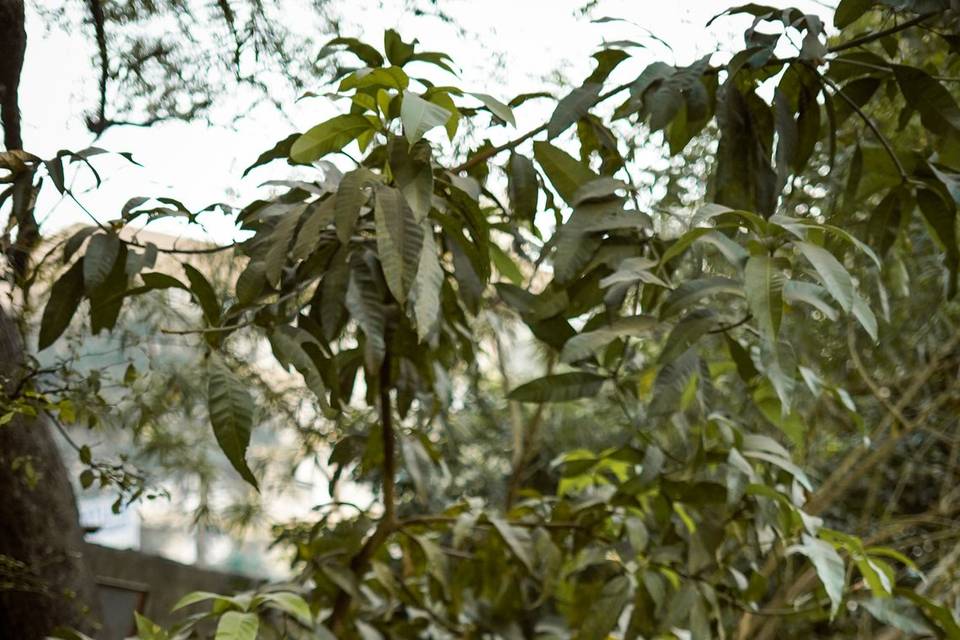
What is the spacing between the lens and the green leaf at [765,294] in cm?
91

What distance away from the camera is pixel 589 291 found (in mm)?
1225

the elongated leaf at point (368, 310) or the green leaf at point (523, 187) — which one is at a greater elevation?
the green leaf at point (523, 187)

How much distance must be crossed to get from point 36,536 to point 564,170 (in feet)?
2.59

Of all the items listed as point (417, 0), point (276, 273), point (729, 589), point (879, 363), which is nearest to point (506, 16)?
point (417, 0)

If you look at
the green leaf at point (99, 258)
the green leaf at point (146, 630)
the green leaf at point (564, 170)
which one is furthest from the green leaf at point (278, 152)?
the green leaf at point (146, 630)

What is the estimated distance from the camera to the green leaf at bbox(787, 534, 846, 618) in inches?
45.9

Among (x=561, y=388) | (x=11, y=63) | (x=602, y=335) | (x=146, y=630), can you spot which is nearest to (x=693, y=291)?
(x=602, y=335)

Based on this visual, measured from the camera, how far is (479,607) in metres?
1.65

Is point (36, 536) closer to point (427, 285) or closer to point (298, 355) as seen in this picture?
point (298, 355)

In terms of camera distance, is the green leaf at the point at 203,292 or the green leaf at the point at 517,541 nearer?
the green leaf at the point at 203,292

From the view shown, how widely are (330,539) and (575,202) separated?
25.3 inches

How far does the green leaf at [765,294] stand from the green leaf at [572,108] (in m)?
0.29

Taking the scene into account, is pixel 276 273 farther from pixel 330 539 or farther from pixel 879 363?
pixel 879 363

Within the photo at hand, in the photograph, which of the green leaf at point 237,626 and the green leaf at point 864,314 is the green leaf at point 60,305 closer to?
the green leaf at point 237,626
